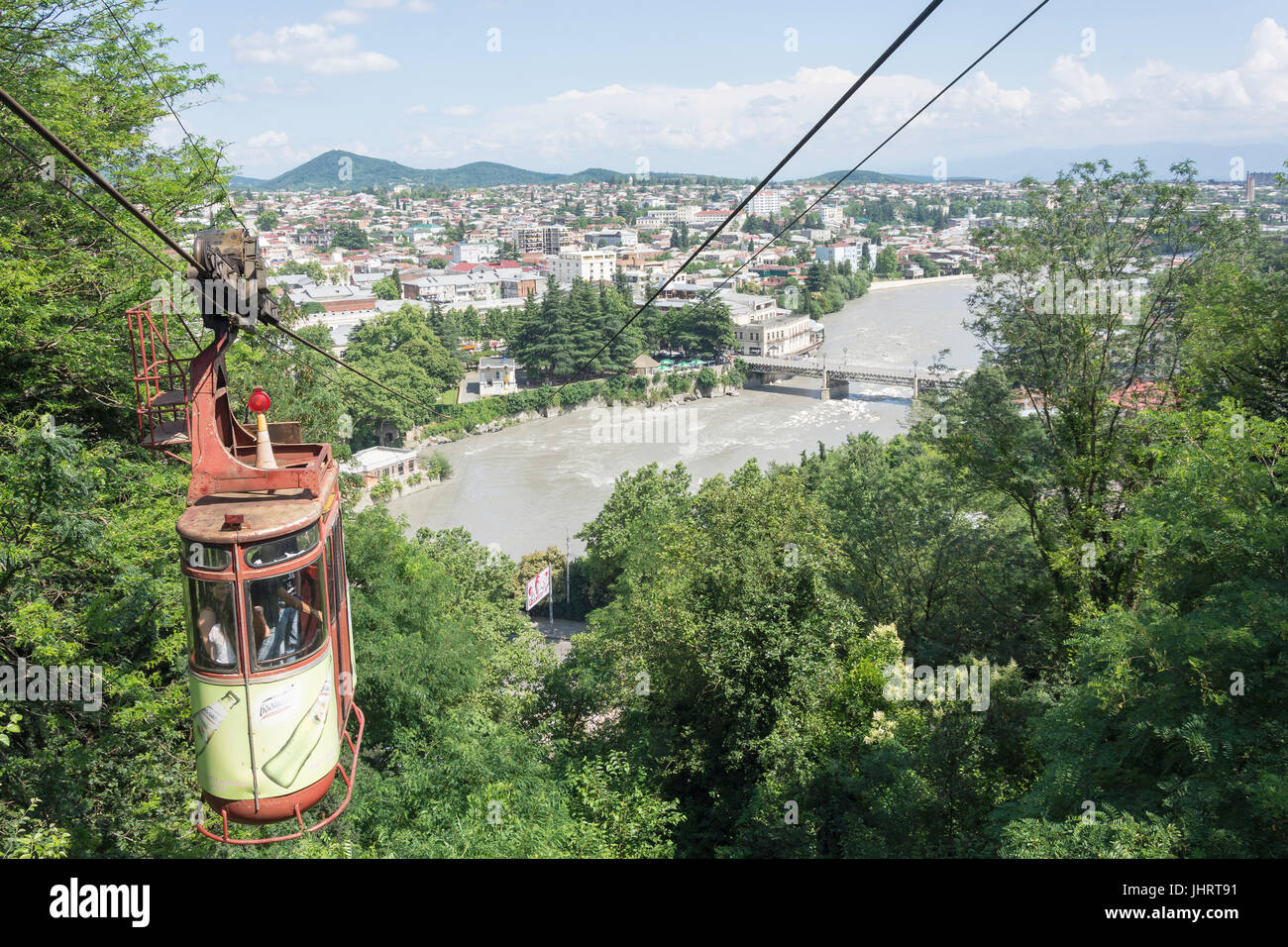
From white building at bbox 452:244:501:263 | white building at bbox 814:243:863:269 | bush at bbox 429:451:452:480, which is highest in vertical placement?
white building at bbox 452:244:501:263

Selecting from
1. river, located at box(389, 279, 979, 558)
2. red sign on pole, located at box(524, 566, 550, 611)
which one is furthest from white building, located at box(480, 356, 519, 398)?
red sign on pole, located at box(524, 566, 550, 611)

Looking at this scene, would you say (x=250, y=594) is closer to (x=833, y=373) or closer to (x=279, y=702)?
(x=279, y=702)

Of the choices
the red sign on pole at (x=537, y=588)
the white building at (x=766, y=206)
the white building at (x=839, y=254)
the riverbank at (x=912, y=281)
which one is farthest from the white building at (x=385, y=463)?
the white building at (x=766, y=206)

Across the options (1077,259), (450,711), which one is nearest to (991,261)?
(1077,259)

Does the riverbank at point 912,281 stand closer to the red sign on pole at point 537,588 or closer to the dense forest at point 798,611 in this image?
the red sign on pole at point 537,588

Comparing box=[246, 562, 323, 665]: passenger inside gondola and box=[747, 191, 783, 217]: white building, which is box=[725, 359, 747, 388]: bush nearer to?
box=[246, 562, 323, 665]: passenger inside gondola

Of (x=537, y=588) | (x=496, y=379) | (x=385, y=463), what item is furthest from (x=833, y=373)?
(x=537, y=588)
